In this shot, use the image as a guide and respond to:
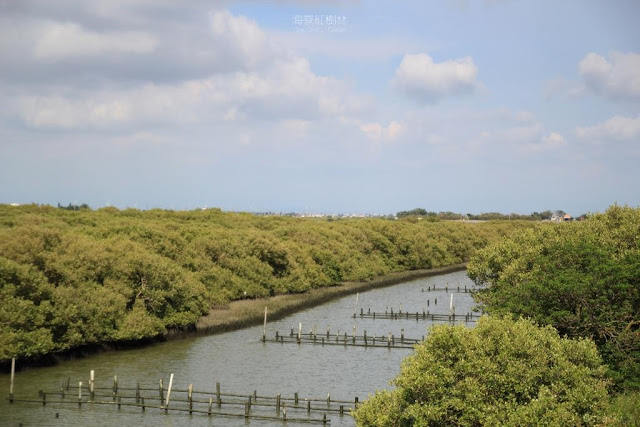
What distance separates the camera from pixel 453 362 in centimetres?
3294

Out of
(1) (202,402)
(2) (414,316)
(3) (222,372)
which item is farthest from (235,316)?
(1) (202,402)

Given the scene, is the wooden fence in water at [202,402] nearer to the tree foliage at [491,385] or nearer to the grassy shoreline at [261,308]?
the tree foliage at [491,385]

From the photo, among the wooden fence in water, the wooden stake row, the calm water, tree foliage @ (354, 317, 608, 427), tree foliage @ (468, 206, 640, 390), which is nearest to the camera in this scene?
tree foliage @ (354, 317, 608, 427)

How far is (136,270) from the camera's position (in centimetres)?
7050

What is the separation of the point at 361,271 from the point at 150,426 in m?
81.8

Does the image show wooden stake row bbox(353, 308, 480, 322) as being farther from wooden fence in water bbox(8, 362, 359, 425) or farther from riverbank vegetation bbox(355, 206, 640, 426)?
riverbank vegetation bbox(355, 206, 640, 426)

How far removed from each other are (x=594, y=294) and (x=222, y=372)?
1171 inches

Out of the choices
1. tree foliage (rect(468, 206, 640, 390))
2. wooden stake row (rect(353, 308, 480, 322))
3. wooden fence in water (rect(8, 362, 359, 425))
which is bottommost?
wooden fence in water (rect(8, 362, 359, 425))

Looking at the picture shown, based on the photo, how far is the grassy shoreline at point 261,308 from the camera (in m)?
76.8

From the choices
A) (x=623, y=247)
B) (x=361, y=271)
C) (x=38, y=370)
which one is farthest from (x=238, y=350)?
(x=361, y=271)

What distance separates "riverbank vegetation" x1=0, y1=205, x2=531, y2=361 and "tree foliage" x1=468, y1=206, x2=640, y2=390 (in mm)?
33312

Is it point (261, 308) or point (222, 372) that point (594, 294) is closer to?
point (222, 372)

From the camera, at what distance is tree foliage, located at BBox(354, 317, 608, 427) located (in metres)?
30.6

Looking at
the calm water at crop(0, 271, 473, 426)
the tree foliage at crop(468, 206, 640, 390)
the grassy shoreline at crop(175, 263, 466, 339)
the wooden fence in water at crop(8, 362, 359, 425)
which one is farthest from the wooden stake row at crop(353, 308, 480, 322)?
the wooden fence in water at crop(8, 362, 359, 425)
